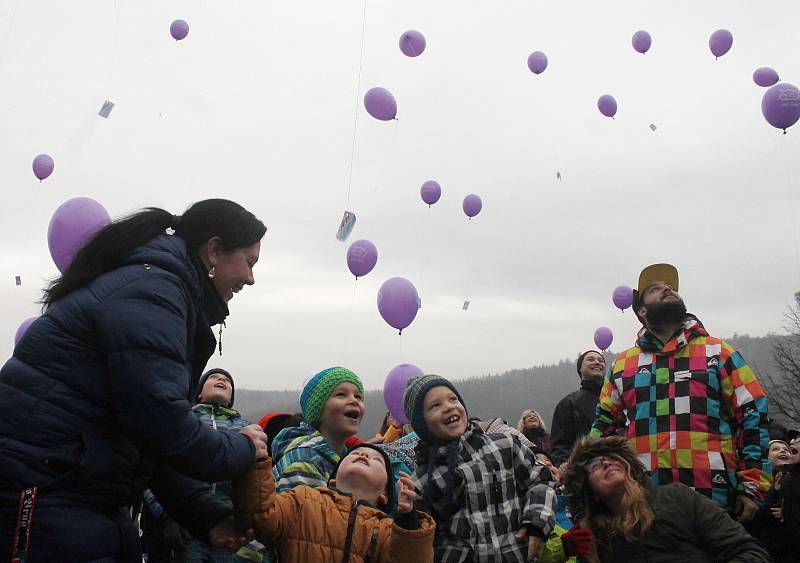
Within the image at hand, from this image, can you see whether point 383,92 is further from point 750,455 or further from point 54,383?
point 54,383

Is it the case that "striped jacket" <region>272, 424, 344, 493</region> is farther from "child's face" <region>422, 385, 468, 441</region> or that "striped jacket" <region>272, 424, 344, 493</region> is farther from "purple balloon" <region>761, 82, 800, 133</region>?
"purple balloon" <region>761, 82, 800, 133</region>

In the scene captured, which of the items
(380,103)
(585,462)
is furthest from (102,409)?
(380,103)

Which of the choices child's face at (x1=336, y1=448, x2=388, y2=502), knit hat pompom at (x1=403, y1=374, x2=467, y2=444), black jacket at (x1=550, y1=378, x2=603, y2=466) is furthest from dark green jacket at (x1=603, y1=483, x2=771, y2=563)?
black jacket at (x1=550, y1=378, x2=603, y2=466)

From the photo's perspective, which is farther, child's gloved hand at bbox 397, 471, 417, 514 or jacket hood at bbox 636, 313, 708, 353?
jacket hood at bbox 636, 313, 708, 353

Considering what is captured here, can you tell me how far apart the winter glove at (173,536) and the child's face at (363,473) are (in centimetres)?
112

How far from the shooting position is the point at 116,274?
5.58 feet

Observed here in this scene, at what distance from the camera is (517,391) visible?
37594 mm

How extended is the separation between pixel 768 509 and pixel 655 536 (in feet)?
9.11

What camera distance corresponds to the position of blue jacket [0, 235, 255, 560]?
5.10 ft

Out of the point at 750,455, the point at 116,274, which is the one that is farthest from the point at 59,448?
the point at 750,455

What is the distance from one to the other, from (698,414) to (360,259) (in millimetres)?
5701

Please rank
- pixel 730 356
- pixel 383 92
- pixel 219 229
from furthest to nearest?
pixel 383 92 < pixel 730 356 < pixel 219 229

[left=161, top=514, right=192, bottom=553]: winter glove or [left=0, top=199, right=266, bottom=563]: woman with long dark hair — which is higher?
[left=0, top=199, right=266, bottom=563]: woman with long dark hair

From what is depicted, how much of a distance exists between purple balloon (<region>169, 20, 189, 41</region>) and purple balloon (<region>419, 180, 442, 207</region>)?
3.92 meters
